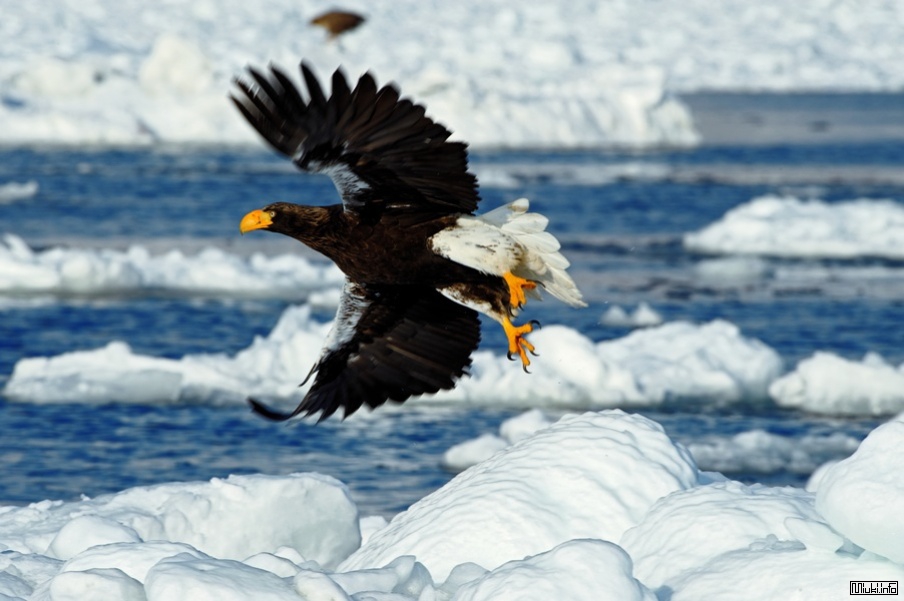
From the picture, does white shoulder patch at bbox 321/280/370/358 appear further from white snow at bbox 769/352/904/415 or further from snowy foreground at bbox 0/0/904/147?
snowy foreground at bbox 0/0/904/147

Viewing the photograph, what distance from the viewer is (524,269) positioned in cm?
655

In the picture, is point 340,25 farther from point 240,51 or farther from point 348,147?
point 348,147

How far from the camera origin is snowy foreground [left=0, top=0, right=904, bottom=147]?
29016 mm

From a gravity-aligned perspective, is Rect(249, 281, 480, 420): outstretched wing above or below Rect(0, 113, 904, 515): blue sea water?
above

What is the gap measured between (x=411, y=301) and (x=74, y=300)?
8.52 meters

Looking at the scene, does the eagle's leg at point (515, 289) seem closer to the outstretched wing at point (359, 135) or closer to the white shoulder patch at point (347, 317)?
the outstretched wing at point (359, 135)

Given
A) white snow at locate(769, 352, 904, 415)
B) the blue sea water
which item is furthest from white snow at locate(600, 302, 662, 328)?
white snow at locate(769, 352, 904, 415)

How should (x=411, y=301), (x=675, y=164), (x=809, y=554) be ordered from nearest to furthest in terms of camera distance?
1. (x=809, y=554)
2. (x=411, y=301)
3. (x=675, y=164)

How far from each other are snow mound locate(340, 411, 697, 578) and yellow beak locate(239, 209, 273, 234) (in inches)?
48.3

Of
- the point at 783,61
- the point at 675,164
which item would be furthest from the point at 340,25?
the point at 783,61

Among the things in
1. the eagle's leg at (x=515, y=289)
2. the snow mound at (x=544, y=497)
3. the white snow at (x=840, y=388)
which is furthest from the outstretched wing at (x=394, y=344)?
the white snow at (x=840, y=388)

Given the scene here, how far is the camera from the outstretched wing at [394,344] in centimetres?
667

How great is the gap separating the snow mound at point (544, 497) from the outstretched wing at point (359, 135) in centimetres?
103

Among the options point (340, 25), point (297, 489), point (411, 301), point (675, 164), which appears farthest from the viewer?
point (340, 25)
